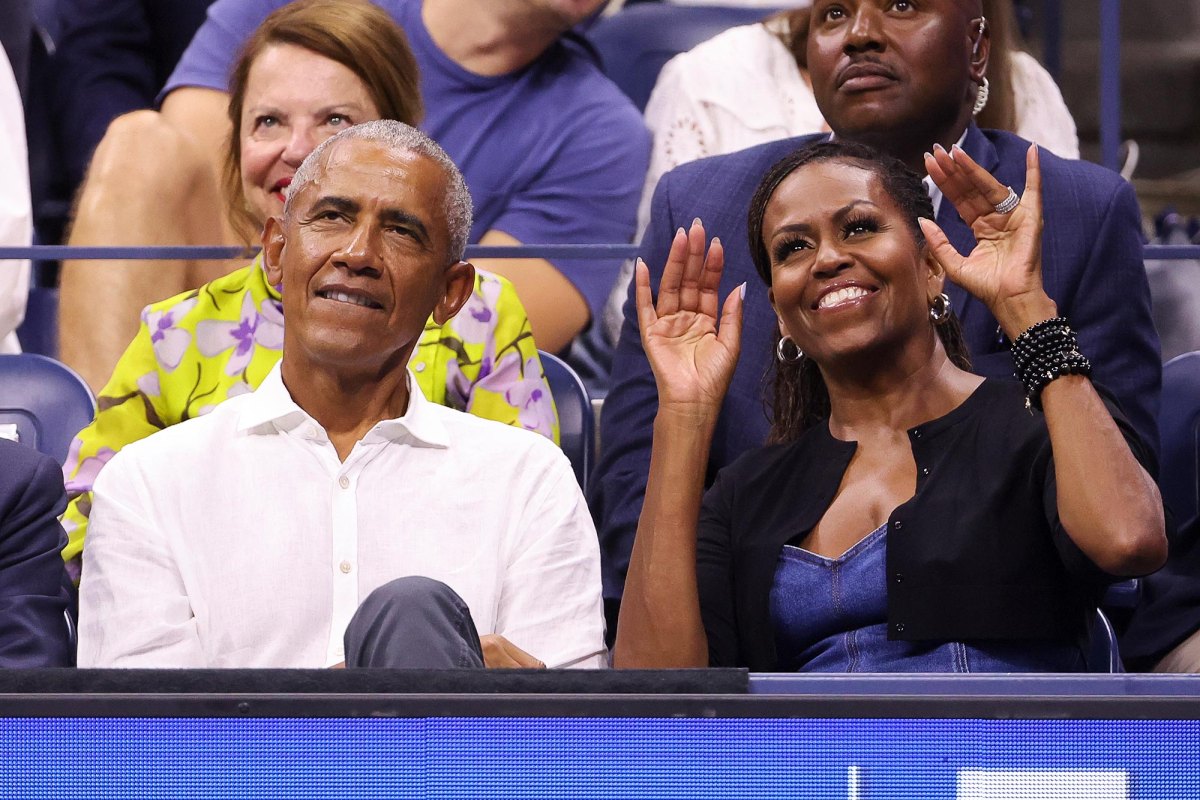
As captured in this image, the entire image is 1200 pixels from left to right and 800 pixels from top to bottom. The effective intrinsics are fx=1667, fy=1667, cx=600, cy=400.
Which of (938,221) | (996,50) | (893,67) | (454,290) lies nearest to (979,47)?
(893,67)

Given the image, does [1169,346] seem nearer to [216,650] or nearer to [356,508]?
[356,508]

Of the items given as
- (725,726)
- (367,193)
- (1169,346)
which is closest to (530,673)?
(725,726)

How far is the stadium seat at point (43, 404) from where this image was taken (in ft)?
7.51

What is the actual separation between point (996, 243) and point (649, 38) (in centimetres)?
188

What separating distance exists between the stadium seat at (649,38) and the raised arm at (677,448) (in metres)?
1.71

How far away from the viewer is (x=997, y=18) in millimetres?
2600

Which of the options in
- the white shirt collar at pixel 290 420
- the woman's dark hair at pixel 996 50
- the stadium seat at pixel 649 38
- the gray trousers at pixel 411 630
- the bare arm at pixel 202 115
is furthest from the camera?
the stadium seat at pixel 649 38

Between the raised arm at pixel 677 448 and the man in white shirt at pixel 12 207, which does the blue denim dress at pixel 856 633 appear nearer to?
the raised arm at pixel 677 448

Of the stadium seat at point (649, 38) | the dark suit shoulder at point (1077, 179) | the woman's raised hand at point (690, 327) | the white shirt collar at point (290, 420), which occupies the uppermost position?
the stadium seat at point (649, 38)

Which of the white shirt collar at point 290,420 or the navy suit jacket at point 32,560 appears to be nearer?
the navy suit jacket at point 32,560

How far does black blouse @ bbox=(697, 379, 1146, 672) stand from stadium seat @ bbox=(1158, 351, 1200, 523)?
18.6 inches

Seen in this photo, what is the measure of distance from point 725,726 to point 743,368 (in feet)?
3.57

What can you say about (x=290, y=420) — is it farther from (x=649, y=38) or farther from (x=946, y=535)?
(x=649, y=38)

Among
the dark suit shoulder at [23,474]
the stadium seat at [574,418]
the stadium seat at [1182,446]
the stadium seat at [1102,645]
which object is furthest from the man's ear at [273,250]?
the stadium seat at [1182,446]
